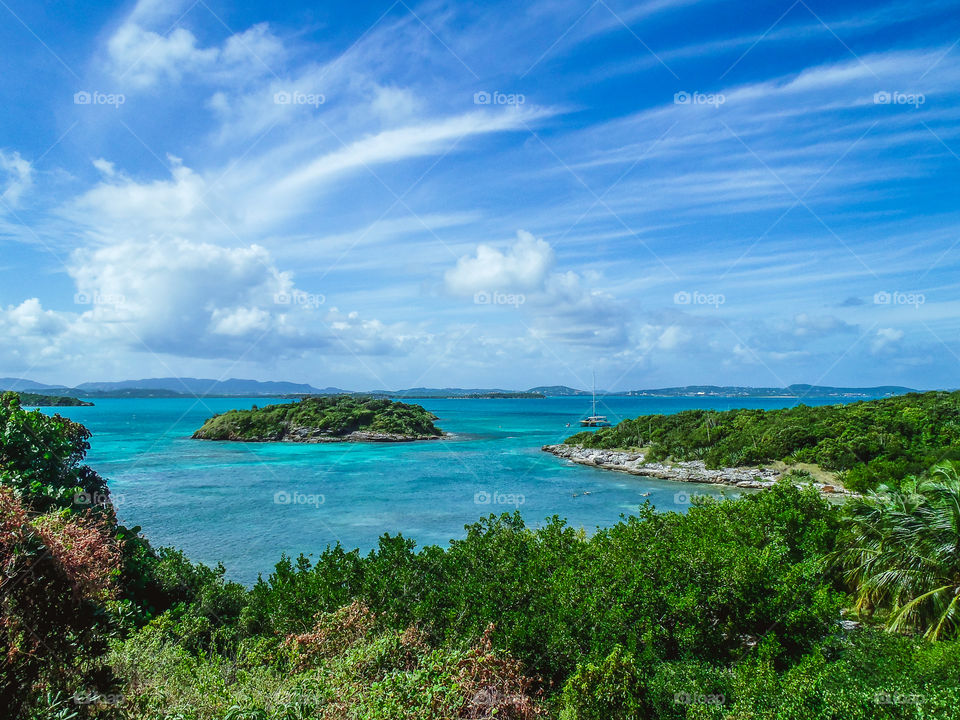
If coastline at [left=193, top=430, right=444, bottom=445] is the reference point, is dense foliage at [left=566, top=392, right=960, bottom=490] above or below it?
above

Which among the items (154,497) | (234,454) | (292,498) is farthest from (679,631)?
(234,454)

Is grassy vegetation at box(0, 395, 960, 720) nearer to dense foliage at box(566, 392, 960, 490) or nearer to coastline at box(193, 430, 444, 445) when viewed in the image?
dense foliage at box(566, 392, 960, 490)

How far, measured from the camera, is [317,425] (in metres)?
87.0

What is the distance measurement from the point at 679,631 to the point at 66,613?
7.99 meters

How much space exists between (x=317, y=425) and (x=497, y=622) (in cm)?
8235

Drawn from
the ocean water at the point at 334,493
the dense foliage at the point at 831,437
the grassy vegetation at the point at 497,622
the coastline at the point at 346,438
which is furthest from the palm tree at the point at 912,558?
the coastline at the point at 346,438

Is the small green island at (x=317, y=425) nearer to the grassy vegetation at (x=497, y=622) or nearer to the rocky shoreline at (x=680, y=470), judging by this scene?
the rocky shoreline at (x=680, y=470)

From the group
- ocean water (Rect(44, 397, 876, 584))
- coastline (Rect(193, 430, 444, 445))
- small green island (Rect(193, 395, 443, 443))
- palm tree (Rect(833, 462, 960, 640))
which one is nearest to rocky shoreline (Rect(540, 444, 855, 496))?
ocean water (Rect(44, 397, 876, 584))

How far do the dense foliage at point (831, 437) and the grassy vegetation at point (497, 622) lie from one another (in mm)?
20898

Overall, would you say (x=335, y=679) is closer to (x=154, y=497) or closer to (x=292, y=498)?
(x=292, y=498)

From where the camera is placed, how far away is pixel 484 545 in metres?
11.2

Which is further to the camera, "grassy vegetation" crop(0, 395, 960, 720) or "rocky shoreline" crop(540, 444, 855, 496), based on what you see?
"rocky shoreline" crop(540, 444, 855, 496)

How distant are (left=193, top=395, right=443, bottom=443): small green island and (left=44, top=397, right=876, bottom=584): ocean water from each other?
1000 cm

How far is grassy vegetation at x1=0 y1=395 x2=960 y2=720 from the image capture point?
17.1 feet
